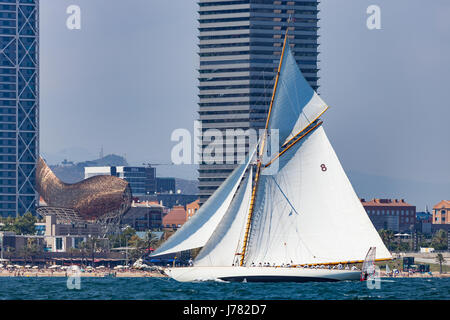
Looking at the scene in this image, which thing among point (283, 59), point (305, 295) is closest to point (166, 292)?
point (305, 295)

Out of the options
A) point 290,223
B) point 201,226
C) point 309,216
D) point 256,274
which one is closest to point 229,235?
point 201,226

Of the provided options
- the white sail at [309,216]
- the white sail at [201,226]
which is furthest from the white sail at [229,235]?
the white sail at [309,216]

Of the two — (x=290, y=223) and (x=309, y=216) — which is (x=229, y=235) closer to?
(x=290, y=223)

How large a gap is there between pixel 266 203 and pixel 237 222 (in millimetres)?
5061

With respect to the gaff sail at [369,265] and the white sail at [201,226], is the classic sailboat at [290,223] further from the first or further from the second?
the white sail at [201,226]

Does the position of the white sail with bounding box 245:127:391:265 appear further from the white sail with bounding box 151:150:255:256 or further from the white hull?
the white sail with bounding box 151:150:255:256

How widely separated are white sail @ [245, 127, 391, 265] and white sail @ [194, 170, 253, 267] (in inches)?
80.9

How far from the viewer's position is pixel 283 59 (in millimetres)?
117875

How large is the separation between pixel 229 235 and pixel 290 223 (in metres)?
7.77

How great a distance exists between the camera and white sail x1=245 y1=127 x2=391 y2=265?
112 meters

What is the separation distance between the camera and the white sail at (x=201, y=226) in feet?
344

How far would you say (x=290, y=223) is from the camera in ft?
369

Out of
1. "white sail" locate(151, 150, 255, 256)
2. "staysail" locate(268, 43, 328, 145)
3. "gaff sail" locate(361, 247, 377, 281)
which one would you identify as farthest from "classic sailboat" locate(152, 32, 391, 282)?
"white sail" locate(151, 150, 255, 256)
